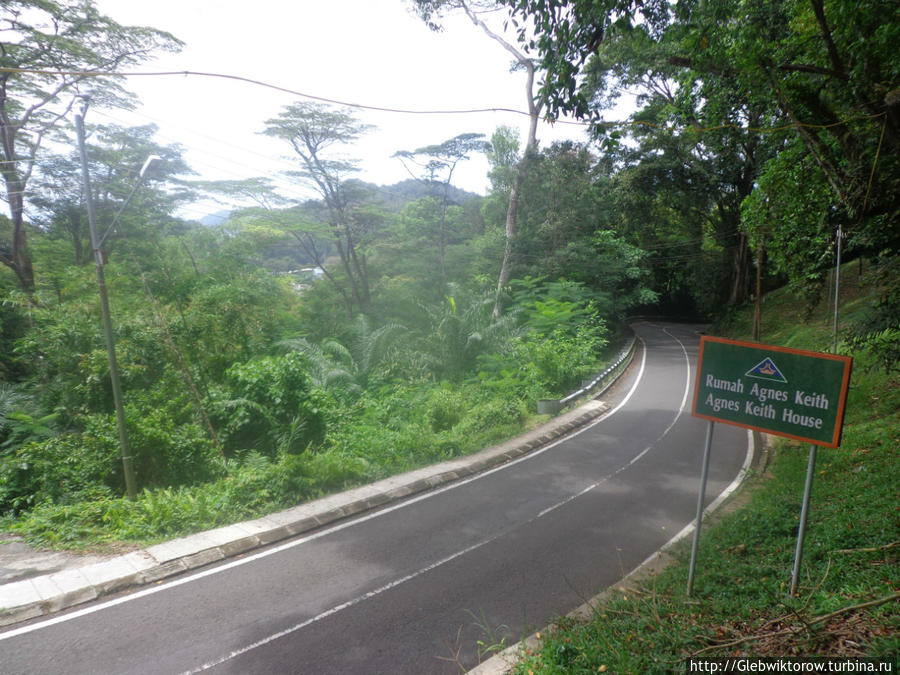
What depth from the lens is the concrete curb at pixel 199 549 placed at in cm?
541

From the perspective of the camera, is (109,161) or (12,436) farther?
(109,161)

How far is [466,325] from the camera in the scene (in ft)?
60.2

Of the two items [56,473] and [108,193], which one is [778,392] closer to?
[56,473]

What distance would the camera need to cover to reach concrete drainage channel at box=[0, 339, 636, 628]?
5.43m

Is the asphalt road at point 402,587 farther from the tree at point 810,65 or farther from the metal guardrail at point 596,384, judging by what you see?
the tree at point 810,65

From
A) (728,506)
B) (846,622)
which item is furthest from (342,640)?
(728,506)

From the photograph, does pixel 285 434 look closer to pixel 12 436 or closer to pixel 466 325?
pixel 12 436

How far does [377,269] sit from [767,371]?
2448cm

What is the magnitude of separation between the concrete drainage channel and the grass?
420 cm

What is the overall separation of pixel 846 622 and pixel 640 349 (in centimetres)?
2540

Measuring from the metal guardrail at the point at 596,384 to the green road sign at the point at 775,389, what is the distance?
375 inches

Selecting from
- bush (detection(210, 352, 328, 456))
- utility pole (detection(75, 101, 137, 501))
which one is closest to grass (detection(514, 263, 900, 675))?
bush (detection(210, 352, 328, 456))

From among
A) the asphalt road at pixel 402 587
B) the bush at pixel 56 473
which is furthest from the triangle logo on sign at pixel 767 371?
the bush at pixel 56 473

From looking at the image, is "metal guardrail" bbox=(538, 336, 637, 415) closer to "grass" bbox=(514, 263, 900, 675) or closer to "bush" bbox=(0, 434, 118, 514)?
"grass" bbox=(514, 263, 900, 675)
